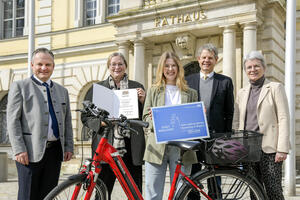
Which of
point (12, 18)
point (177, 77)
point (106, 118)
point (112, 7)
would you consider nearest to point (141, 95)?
point (177, 77)

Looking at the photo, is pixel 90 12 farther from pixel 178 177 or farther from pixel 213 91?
pixel 178 177

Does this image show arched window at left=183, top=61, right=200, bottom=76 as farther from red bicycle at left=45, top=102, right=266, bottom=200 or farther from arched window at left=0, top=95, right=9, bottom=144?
red bicycle at left=45, top=102, right=266, bottom=200

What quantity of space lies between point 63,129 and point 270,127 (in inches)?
80.8

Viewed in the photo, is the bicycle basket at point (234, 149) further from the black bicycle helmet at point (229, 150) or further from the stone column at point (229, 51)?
the stone column at point (229, 51)

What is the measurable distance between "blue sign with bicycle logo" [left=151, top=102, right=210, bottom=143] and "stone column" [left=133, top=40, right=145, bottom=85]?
1019cm

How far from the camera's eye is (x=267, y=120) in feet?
13.3

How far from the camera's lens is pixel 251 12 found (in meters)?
11.7

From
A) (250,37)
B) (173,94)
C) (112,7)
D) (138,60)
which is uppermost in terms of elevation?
(112,7)

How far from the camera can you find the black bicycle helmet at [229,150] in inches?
136

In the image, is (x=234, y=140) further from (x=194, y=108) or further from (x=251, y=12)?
(x=251, y=12)

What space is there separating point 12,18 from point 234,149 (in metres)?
18.2

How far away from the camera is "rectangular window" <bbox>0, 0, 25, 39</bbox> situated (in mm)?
19281

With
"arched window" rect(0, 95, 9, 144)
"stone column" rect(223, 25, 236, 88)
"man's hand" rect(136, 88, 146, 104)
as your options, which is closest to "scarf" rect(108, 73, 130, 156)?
"man's hand" rect(136, 88, 146, 104)

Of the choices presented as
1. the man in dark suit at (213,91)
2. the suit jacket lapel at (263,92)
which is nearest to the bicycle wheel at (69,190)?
the man in dark suit at (213,91)
